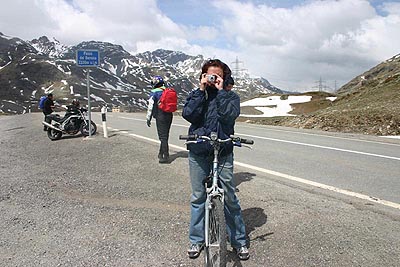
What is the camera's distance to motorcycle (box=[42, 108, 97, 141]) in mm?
13736

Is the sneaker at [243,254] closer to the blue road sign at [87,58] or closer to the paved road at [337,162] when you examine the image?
the paved road at [337,162]

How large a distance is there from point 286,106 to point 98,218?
50.8m

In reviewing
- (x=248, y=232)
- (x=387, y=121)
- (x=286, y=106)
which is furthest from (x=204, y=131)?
(x=286, y=106)

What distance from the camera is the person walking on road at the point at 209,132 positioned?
3.74 m

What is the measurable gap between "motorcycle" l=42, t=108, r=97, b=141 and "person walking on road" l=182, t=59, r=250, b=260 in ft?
35.9

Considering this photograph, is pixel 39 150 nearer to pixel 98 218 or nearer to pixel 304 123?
pixel 98 218

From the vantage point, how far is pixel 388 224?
16.2 feet

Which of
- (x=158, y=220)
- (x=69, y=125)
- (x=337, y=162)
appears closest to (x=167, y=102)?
(x=158, y=220)

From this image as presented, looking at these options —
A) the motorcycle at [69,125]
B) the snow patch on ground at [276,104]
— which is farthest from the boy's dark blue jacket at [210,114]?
the snow patch on ground at [276,104]

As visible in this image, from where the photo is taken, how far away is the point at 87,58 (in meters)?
12.9

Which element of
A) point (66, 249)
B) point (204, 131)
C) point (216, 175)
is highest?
point (204, 131)

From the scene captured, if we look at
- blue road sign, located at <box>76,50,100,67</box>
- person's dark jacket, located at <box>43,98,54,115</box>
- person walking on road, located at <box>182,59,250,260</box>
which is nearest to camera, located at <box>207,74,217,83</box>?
person walking on road, located at <box>182,59,250,260</box>

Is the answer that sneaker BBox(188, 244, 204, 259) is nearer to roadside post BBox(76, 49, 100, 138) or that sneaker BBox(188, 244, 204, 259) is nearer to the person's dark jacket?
roadside post BBox(76, 49, 100, 138)

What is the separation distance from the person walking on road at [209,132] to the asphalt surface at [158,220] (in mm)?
294
